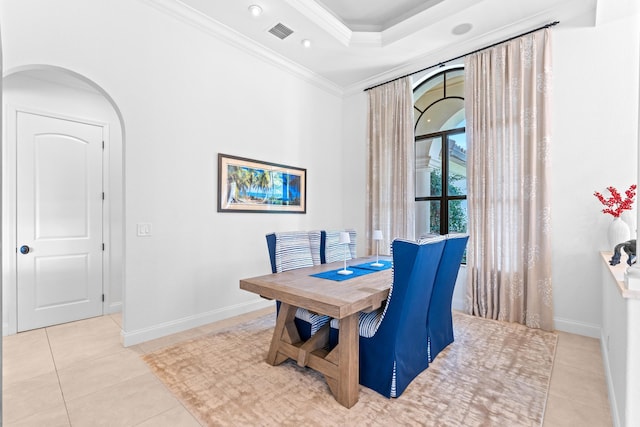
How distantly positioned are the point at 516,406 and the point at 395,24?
4047 millimetres

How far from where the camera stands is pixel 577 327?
325 centimetres

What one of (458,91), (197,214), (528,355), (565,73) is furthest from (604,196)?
(197,214)

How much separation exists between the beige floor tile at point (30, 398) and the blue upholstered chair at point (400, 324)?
6.76 ft

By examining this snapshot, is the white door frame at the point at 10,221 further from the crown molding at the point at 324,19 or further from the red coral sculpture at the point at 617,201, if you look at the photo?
the red coral sculpture at the point at 617,201

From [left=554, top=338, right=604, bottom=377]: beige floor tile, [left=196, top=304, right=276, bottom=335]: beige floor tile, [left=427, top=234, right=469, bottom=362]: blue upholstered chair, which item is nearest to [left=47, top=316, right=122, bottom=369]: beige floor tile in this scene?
[left=196, top=304, right=276, bottom=335]: beige floor tile

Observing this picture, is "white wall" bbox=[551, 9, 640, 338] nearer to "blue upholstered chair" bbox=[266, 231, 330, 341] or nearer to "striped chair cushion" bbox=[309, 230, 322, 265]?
"striped chair cushion" bbox=[309, 230, 322, 265]

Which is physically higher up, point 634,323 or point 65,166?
point 65,166

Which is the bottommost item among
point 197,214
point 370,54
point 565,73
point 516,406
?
point 516,406

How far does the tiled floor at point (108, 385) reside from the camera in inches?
80.2

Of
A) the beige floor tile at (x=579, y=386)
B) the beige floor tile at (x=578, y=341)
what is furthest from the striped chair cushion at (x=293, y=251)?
the beige floor tile at (x=578, y=341)

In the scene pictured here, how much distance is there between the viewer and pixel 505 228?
3562mm

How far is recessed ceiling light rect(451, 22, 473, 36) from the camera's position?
3631mm

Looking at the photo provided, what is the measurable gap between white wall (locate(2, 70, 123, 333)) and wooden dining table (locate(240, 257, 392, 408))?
246 cm

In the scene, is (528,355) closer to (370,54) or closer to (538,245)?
(538,245)
